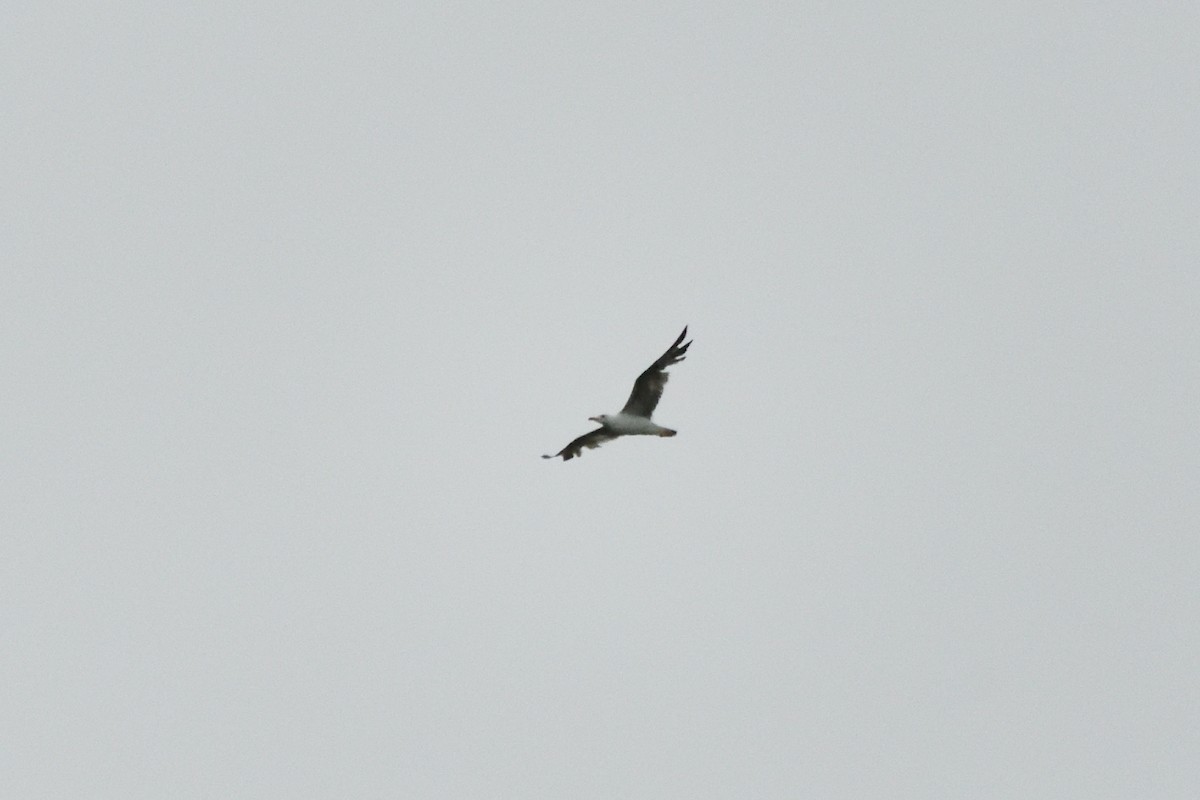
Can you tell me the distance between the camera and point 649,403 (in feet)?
101

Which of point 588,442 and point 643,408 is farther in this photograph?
point 588,442

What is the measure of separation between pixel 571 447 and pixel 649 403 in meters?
3.10

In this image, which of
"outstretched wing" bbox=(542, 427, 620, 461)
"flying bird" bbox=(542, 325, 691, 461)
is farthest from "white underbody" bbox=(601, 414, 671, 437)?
"outstretched wing" bbox=(542, 427, 620, 461)

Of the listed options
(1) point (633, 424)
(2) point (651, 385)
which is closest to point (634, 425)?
(1) point (633, 424)

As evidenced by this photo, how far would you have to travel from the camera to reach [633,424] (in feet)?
102

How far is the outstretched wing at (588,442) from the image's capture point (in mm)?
32406

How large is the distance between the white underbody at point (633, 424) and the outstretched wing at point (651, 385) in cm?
20

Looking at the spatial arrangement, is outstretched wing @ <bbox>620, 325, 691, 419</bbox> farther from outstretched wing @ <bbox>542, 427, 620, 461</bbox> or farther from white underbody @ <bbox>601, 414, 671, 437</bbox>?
outstretched wing @ <bbox>542, 427, 620, 461</bbox>

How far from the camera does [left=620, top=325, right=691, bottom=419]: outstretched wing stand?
30.0 m

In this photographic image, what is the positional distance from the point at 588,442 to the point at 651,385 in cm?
334

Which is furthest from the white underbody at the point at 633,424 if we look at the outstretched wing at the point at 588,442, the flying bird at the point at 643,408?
the outstretched wing at the point at 588,442

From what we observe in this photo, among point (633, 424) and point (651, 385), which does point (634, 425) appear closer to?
point (633, 424)

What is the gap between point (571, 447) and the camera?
1286 inches

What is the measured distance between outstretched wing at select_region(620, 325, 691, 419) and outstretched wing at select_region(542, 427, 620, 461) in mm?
1525
